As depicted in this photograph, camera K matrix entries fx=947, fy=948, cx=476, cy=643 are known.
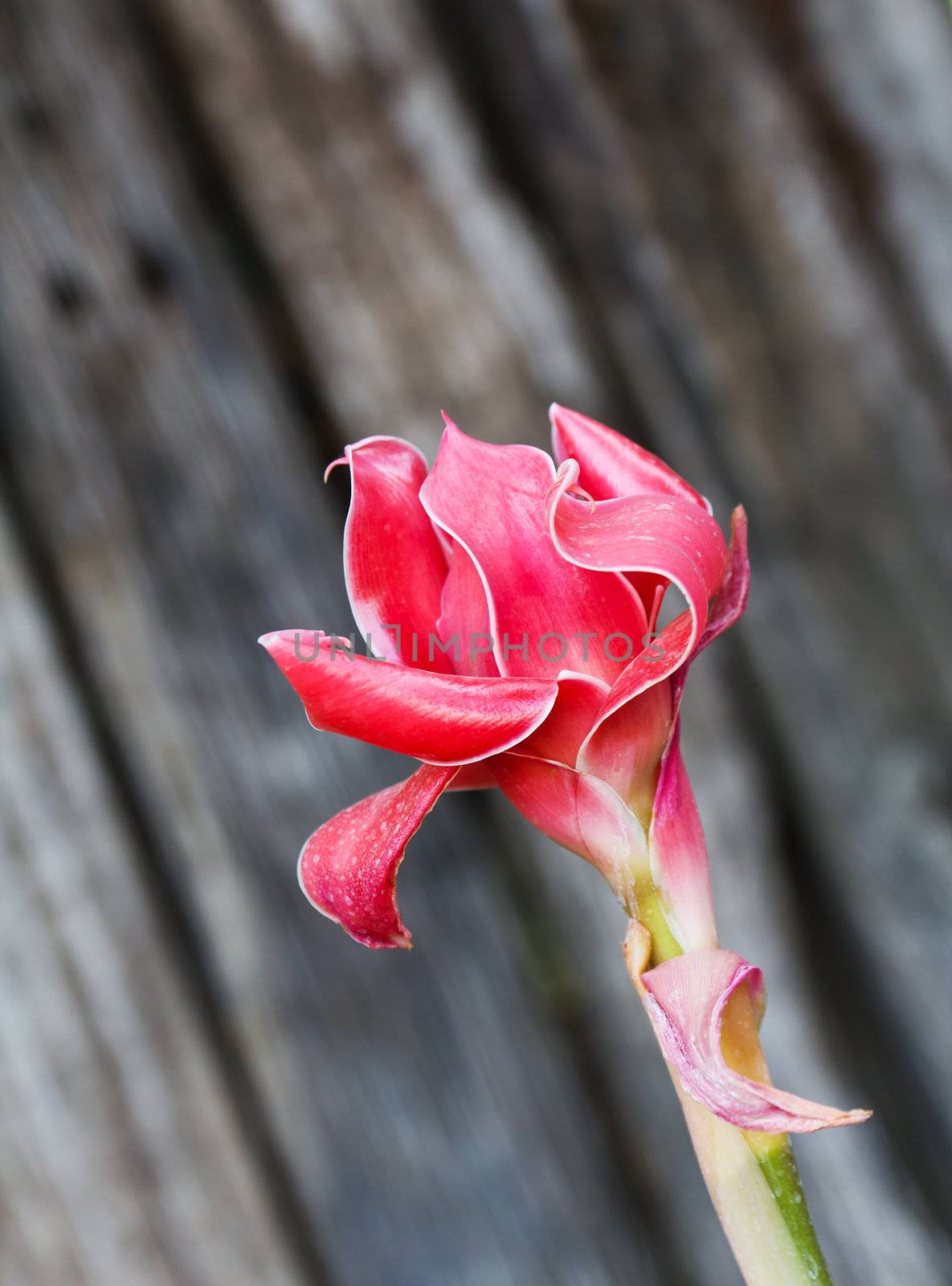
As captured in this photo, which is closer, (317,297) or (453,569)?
(453,569)

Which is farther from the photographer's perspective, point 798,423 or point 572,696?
point 798,423

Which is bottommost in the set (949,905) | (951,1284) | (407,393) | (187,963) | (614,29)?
(951,1284)

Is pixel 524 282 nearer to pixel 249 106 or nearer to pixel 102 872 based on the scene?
pixel 249 106

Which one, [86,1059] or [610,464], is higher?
[610,464]

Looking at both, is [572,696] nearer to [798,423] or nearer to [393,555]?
[393,555]

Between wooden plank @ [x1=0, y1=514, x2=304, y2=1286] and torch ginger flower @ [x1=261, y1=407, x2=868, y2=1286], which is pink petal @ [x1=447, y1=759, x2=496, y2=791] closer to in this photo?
torch ginger flower @ [x1=261, y1=407, x2=868, y2=1286]

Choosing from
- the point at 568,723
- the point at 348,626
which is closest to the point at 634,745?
the point at 568,723

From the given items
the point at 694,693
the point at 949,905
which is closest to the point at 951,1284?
the point at 949,905

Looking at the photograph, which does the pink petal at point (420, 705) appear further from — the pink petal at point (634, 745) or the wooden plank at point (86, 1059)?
the wooden plank at point (86, 1059)
